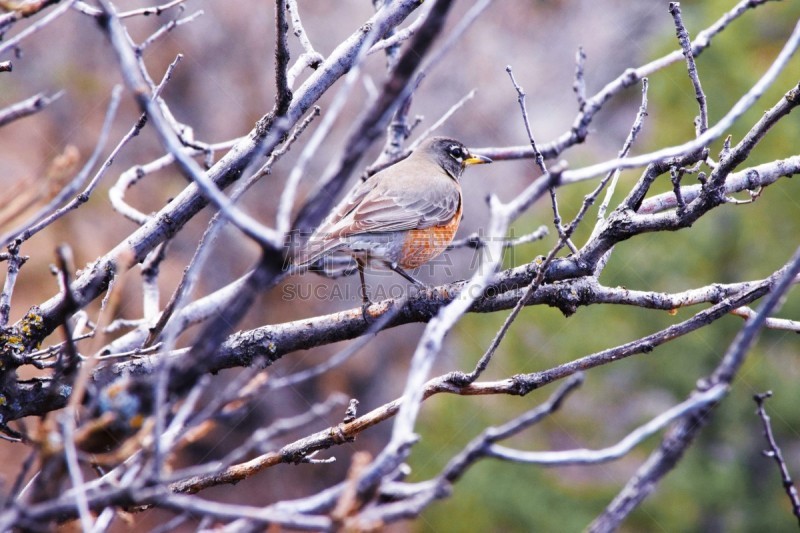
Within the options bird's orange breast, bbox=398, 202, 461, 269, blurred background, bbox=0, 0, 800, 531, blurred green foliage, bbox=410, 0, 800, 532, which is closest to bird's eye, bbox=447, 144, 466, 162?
blurred background, bbox=0, 0, 800, 531

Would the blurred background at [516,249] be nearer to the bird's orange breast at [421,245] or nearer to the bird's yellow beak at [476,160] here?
the bird's yellow beak at [476,160]

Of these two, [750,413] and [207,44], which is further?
[207,44]

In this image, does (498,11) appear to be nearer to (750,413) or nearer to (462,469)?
(750,413)

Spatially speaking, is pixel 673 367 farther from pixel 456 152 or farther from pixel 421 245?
pixel 421 245

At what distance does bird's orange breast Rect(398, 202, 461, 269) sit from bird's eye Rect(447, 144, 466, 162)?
1.03 m

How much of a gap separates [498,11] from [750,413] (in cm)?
890

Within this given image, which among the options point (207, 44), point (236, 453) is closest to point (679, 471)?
point (236, 453)

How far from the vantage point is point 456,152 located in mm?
5984

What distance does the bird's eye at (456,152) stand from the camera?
5.91 meters

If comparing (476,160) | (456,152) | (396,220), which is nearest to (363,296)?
(396,220)

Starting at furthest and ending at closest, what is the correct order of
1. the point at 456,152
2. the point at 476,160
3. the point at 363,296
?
the point at 456,152, the point at 476,160, the point at 363,296

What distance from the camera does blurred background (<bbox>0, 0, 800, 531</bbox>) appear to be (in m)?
7.09

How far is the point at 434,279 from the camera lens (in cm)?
1068

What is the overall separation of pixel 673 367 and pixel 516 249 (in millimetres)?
1922
